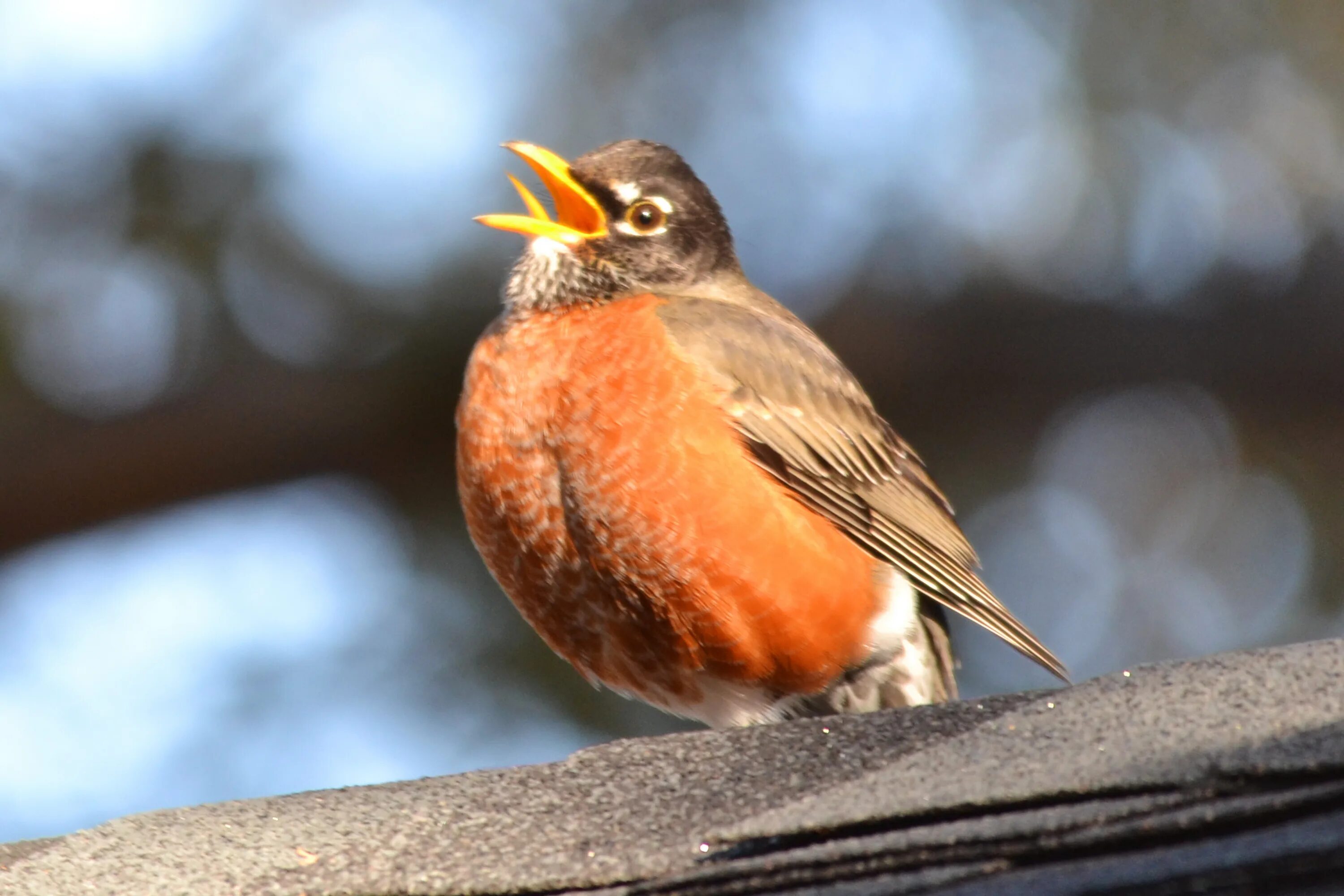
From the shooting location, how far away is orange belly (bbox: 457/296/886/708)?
3504mm

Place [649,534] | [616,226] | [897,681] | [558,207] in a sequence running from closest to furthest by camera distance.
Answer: [649,534] → [897,681] → [616,226] → [558,207]

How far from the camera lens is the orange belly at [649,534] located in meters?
3.50

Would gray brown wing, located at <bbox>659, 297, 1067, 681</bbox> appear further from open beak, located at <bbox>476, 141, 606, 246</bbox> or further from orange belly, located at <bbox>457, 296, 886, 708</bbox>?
open beak, located at <bbox>476, 141, 606, 246</bbox>

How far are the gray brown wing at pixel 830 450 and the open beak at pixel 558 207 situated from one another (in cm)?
45

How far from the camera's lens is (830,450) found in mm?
4070

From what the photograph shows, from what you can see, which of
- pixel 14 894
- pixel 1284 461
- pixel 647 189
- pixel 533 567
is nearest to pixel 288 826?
pixel 14 894

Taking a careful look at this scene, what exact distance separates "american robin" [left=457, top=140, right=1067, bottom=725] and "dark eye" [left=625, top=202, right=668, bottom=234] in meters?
0.32

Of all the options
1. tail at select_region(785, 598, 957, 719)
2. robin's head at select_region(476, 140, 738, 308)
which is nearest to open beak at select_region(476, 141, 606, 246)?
robin's head at select_region(476, 140, 738, 308)

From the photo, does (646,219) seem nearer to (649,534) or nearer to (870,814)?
(649,534)

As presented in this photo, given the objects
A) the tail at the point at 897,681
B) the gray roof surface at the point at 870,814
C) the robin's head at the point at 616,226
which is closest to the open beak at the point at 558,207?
the robin's head at the point at 616,226

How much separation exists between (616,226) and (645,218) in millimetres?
101

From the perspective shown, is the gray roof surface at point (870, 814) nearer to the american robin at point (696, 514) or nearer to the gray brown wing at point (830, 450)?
the american robin at point (696, 514)

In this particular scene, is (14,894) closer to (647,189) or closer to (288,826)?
(288,826)

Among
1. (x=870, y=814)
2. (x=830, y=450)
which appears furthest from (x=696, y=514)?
(x=870, y=814)
